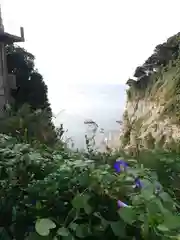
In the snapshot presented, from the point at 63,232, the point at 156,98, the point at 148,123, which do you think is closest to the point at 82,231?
the point at 63,232

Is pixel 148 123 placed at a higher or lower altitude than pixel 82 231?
lower

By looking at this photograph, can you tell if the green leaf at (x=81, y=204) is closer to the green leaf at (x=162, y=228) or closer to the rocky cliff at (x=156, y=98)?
the green leaf at (x=162, y=228)

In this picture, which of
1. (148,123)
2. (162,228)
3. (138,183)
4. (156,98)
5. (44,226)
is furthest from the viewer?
(156,98)

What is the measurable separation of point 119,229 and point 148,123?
6.25m

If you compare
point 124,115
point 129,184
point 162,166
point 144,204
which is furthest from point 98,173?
point 124,115

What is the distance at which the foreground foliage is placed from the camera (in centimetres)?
84

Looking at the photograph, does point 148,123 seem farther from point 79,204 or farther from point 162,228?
point 162,228

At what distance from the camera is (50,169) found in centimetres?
125

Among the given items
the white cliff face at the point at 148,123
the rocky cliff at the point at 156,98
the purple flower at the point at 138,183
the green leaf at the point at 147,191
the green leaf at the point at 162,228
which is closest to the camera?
the green leaf at the point at 162,228

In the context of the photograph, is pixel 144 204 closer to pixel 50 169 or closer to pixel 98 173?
pixel 98 173

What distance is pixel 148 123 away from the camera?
278 inches

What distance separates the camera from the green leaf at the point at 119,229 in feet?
2.84

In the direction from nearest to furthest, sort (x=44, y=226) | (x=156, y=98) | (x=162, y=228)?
(x=162, y=228) < (x=44, y=226) < (x=156, y=98)

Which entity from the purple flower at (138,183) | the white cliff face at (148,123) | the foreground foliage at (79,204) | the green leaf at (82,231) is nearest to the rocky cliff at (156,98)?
the white cliff face at (148,123)
